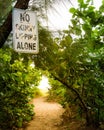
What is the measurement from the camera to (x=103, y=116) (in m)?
7.38

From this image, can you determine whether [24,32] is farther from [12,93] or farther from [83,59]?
[12,93]

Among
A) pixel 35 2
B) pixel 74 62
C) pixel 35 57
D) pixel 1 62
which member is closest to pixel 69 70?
pixel 74 62

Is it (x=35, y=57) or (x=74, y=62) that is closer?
(x=35, y=57)

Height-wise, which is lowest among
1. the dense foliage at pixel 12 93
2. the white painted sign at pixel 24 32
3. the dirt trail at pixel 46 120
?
the dirt trail at pixel 46 120

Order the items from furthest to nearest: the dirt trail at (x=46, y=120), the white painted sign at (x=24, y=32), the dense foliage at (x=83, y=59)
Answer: the dirt trail at (x=46, y=120)
the dense foliage at (x=83, y=59)
the white painted sign at (x=24, y=32)

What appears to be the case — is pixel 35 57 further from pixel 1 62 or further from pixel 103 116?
pixel 103 116

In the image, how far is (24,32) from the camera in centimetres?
383

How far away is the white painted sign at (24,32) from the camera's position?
148 inches

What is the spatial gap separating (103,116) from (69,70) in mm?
1439

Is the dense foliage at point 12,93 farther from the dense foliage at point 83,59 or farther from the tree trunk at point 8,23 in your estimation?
the tree trunk at point 8,23

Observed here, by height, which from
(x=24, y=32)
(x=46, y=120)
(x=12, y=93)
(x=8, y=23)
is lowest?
(x=46, y=120)

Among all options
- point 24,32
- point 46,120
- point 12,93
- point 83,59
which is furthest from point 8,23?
point 46,120

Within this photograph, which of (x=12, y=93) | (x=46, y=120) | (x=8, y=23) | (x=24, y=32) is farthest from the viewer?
(x=46, y=120)

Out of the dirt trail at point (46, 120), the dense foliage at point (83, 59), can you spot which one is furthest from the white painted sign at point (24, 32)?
the dirt trail at point (46, 120)
